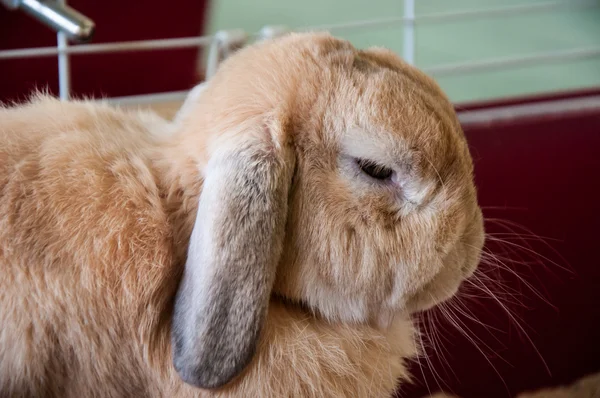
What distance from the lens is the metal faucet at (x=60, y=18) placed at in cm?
108

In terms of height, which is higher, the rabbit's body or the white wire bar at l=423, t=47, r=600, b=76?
the white wire bar at l=423, t=47, r=600, b=76

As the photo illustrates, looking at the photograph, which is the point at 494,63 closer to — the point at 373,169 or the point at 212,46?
the point at 212,46

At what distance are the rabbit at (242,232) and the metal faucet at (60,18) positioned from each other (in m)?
0.25

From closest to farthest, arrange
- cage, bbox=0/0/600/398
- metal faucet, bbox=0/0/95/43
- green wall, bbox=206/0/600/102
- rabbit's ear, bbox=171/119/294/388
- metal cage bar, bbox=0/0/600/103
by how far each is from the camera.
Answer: rabbit's ear, bbox=171/119/294/388
metal faucet, bbox=0/0/95/43
metal cage bar, bbox=0/0/600/103
cage, bbox=0/0/600/398
green wall, bbox=206/0/600/102

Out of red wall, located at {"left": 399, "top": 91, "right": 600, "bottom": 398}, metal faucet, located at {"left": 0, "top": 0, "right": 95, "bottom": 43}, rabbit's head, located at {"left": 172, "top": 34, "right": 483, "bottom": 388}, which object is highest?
metal faucet, located at {"left": 0, "top": 0, "right": 95, "bottom": 43}

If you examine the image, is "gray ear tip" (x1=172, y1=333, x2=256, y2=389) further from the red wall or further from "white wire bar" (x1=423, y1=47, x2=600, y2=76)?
"white wire bar" (x1=423, y1=47, x2=600, y2=76)

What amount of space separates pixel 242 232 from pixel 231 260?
4cm

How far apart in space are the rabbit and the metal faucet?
9.7 inches

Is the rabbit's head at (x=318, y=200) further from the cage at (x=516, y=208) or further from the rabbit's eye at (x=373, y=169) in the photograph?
the cage at (x=516, y=208)

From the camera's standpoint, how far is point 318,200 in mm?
819

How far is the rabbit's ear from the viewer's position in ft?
2.47

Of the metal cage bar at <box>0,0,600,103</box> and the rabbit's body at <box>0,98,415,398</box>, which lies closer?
the rabbit's body at <box>0,98,415,398</box>

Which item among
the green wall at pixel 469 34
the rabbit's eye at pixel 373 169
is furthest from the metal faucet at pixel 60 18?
the green wall at pixel 469 34

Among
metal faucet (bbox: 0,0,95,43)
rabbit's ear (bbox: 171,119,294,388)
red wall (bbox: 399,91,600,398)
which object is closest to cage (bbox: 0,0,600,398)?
red wall (bbox: 399,91,600,398)
